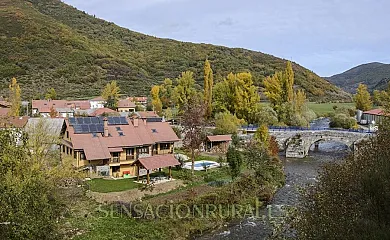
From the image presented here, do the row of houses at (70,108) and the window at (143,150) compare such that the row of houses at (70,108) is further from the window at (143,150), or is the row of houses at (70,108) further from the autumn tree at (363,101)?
the autumn tree at (363,101)

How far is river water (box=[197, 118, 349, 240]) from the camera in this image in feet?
78.1

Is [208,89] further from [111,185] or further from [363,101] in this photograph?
[111,185]

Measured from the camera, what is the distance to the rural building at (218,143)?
151 feet

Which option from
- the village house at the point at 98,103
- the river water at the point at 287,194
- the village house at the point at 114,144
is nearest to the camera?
the river water at the point at 287,194

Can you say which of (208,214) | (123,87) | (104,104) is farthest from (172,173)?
(123,87)

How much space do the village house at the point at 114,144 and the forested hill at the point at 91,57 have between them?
6021 centimetres

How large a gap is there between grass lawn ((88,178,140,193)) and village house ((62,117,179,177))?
1270 mm

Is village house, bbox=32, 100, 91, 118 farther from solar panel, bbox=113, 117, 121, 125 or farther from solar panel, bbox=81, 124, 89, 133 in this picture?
solar panel, bbox=81, 124, 89, 133

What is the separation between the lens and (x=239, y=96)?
57.6 metres

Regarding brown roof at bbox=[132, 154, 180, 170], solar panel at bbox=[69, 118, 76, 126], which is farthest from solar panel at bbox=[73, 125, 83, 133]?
brown roof at bbox=[132, 154, 180, 170]

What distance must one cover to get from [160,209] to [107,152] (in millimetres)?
8445

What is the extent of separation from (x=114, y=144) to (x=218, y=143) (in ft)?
56.5

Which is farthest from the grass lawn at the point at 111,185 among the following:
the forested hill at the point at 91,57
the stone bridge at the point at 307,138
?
the forested hill at the point at 91,57

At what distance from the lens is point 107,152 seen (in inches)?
1252
